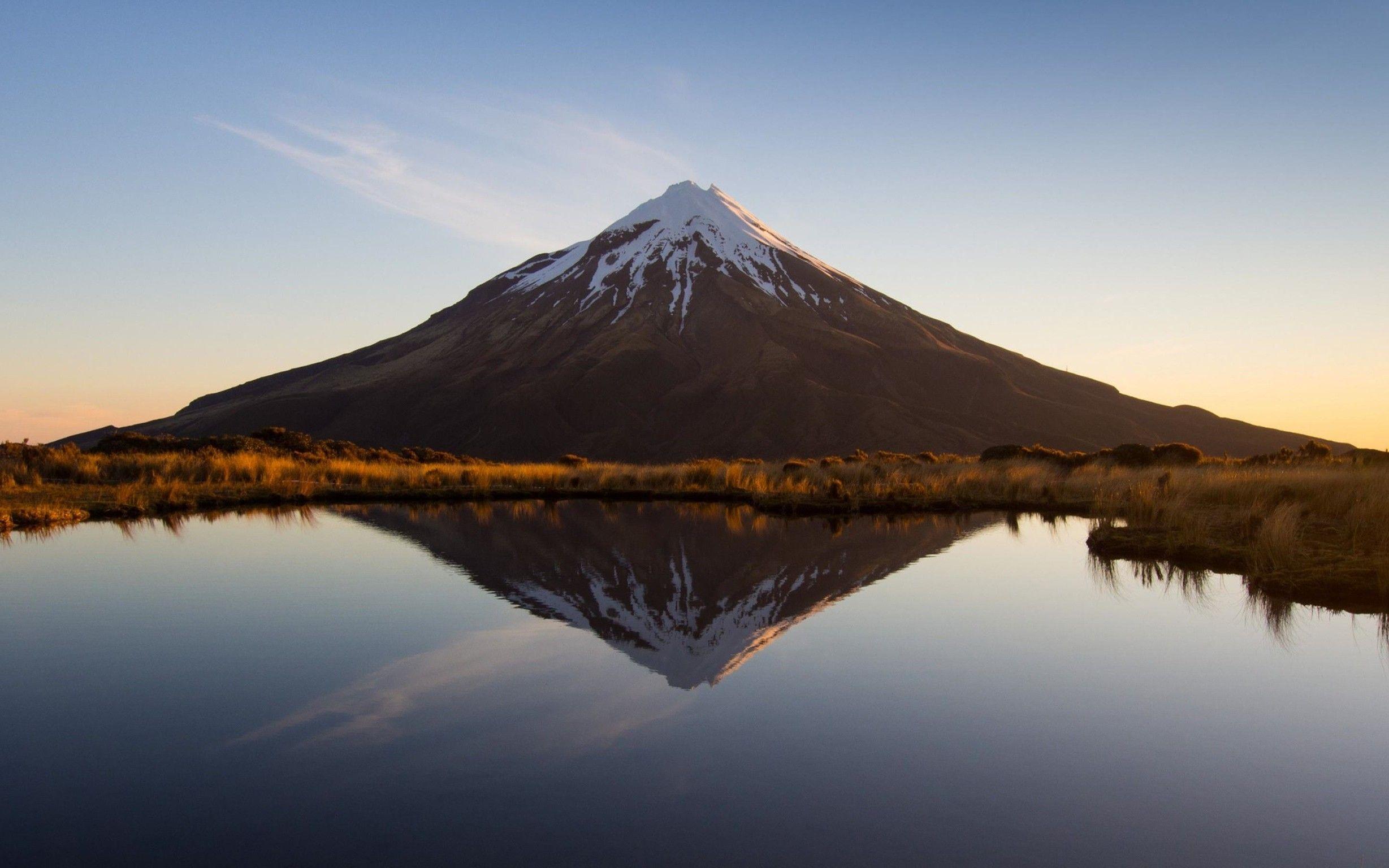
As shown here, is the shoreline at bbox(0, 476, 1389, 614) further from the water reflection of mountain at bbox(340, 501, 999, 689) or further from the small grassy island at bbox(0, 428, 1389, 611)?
the water reflection of mountain at bbox(340, 501, 999, 689)

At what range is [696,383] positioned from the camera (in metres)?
108

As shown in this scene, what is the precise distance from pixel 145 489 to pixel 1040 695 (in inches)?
936

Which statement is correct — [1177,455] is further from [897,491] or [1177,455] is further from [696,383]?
[696,383]

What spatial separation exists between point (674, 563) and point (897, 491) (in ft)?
39.5

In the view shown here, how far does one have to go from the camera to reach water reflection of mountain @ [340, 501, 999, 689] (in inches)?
372

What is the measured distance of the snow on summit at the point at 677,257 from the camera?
135625 mm

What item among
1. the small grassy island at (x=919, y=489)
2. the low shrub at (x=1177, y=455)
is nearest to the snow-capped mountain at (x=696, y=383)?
the low shrub at (x=1177, y=455)

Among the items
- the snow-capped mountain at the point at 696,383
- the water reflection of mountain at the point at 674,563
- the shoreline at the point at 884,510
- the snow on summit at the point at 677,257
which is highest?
the snow on summit at the point at 677,257

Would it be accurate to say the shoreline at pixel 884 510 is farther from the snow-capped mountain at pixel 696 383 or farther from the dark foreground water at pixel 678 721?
the snow-capped mountain at pixel 696 383

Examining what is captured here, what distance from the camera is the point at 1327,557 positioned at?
39.6 feet

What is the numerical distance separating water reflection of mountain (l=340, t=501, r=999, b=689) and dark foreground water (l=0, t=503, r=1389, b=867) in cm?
11

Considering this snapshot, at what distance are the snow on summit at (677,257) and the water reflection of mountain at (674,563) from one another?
10868 centimetres

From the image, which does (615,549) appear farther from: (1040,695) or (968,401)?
(968,401)

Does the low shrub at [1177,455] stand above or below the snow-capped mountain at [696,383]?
below
